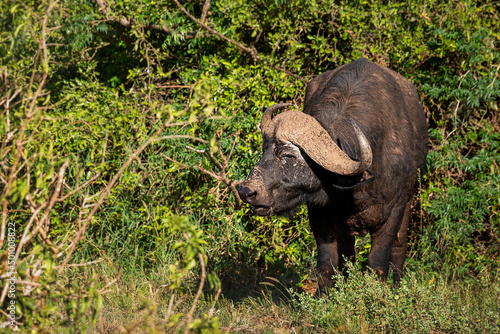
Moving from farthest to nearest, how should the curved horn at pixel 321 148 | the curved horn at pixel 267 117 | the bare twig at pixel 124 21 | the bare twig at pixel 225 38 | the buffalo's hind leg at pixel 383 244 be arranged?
the bare twig at pixel 124 21
the bare twig at pixel 225 38
the buffalo's hind leg at pixel 383 244
the curved horn at pixel 267 117
the curved horn at pixel 321 148

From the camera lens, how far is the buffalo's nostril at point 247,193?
3.54m

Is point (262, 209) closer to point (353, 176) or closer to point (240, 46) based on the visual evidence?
point (353, 176)

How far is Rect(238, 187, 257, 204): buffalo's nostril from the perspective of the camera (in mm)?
3543

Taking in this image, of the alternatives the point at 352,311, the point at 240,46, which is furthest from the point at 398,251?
the point at 240,46

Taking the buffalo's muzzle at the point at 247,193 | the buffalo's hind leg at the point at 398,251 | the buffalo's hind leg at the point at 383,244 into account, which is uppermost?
the buffalo's muzzle at the point at 247,193

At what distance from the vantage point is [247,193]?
354cm

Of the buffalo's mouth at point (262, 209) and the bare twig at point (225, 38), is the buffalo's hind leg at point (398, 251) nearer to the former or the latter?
the buffalo's mouth at point (262, 209)

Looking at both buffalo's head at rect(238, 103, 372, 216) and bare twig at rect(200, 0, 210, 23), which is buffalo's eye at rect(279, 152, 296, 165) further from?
bare twig at rect(200, 0, 210, 23)

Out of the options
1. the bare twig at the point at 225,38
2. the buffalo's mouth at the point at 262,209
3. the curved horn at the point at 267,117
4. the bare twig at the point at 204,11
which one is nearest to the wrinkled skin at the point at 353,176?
the buffalo's mouth at the point at 262,209

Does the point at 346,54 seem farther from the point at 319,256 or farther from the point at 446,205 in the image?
the point at 319,256

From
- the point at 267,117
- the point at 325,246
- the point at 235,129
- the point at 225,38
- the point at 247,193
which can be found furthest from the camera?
the point at 225,38

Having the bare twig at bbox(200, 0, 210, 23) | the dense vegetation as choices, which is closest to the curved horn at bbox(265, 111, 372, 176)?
the dense vegetation

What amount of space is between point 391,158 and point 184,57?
10.3 feet

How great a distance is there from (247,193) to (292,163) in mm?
434
